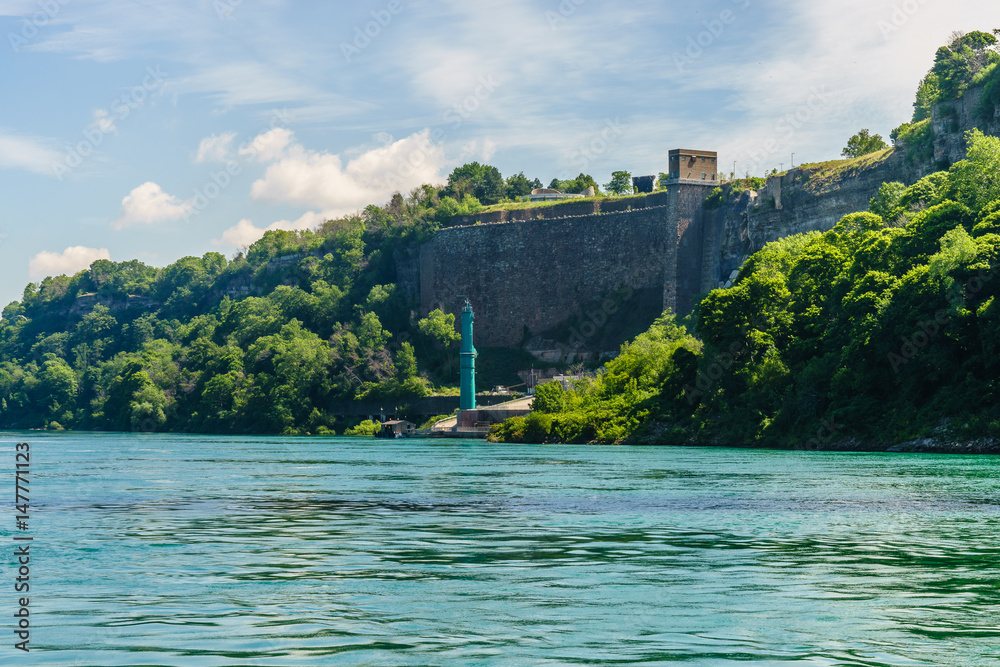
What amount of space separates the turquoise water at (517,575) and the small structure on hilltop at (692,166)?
2538 inches

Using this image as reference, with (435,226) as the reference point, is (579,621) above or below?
below

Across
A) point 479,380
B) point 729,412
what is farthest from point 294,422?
point 729,412

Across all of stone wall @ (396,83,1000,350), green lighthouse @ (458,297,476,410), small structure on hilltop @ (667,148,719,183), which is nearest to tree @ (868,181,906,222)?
stone wall @ (396,83,1000,350)

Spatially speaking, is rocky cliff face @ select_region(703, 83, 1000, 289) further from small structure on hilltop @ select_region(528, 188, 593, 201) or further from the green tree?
small structure on hilltop @ select_region(528, 188, 593, 201)

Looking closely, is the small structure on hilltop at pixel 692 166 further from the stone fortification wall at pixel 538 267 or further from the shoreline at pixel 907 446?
the shoreline at pixel 907 446

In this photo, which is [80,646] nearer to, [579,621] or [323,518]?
[579,621]

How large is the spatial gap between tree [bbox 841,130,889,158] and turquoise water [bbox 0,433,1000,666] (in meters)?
60.5

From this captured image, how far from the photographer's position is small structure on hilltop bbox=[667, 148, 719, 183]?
293ft

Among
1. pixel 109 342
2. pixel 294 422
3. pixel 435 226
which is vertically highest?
pixel 435 226

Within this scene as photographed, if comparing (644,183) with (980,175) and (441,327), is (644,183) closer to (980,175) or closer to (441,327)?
(441,327)

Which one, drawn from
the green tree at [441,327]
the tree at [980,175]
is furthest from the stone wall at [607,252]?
the tree at [980,175]

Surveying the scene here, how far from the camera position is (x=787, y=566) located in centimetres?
1346

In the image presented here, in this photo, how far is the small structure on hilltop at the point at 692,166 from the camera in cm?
8931

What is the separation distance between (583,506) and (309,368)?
269 feet
